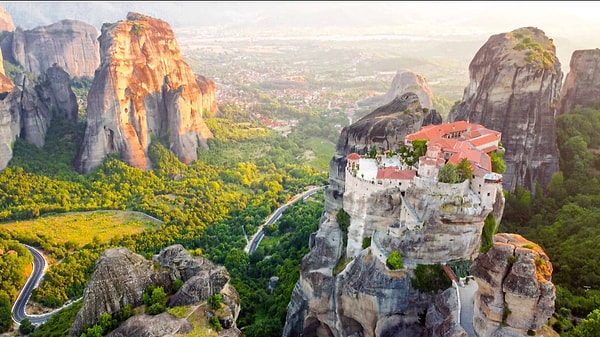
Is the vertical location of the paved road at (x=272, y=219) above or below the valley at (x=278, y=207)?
below

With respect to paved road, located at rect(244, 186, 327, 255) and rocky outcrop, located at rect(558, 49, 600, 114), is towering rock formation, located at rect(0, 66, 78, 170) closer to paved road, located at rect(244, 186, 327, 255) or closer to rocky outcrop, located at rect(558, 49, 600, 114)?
paved road, located at rect(244, 186, 327, 255)

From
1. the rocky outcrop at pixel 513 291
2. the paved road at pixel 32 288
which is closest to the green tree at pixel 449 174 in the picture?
the rocky outcrop at pixel 513 291

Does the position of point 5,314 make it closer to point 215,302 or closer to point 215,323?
point 215,302

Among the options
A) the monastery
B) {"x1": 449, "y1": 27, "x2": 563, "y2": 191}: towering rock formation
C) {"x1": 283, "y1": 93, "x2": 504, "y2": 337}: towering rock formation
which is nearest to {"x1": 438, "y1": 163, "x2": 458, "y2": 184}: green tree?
the monastery

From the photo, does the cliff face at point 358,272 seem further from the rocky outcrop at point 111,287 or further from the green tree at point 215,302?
the rocky outcrop at point 111,287

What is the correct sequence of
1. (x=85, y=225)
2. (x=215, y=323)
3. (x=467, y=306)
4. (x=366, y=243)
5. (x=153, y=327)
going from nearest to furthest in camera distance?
(x=467, y=306), (x=153, y=327), (x=215, y=323), (x=366, y=243), (x=85, y=225)

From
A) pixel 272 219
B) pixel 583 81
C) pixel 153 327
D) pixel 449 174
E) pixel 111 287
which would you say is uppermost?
pixel 583 81

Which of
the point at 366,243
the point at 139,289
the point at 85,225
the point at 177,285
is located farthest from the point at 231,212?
the point at 366,243
